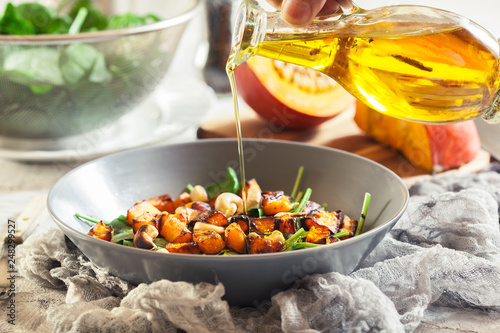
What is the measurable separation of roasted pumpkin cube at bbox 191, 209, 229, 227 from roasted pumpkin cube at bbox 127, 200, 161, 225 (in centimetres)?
10

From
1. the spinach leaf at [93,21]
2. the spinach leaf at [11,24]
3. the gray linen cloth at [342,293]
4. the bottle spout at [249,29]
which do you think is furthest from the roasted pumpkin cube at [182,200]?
the spinach leaf at [93,21]

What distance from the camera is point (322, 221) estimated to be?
1.05m

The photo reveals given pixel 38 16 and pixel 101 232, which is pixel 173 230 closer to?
pixel 101 232

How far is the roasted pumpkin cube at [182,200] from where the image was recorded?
1.24 meters

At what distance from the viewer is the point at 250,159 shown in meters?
1.37

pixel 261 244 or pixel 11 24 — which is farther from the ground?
pixel 11 24

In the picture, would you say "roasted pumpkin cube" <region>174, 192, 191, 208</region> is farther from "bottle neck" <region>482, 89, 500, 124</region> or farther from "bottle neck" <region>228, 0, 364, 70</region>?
"bottle neck" <region>482, 89, 500, 124</region>

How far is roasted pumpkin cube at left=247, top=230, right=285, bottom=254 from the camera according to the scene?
94cm

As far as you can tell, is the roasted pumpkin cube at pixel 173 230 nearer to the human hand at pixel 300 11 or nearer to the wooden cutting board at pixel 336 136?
the human hand at pixel 300 11

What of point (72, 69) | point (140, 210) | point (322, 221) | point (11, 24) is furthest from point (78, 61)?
point (322, 221)

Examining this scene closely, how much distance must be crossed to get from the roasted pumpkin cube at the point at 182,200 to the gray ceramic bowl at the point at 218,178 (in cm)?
10

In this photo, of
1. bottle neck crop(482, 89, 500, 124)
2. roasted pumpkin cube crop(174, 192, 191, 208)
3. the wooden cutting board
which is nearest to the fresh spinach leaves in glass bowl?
the wooden cutting board

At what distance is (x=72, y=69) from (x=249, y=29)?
31.1 inches

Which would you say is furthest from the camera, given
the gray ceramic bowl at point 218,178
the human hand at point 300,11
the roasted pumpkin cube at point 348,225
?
the roasted pumpkin cube at point 348,225
